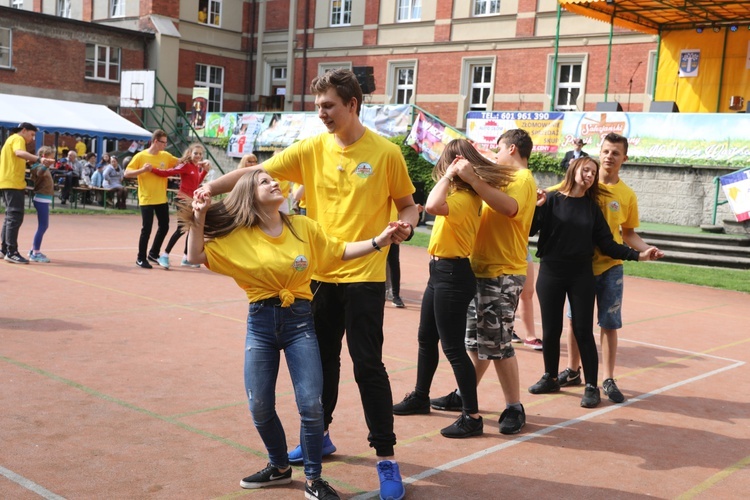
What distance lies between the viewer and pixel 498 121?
2364 cm

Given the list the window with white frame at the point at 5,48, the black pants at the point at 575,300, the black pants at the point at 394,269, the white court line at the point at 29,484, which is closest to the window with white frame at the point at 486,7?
the window with white frame at the point at 5,48

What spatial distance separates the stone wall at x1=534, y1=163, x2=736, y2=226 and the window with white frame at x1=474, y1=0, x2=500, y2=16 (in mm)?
12627

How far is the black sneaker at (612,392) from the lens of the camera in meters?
6.19

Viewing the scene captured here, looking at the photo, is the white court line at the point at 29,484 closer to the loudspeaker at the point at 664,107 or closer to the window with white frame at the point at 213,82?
the loudspeaker at the point at 664,107

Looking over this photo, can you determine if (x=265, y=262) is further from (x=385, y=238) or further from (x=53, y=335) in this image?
(x=53, y=335)

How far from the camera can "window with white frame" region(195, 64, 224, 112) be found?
39.1 meters

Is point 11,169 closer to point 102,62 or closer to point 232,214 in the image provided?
point 232,214

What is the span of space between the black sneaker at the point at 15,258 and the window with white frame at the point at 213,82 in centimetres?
2874

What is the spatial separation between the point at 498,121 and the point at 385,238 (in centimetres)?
2035

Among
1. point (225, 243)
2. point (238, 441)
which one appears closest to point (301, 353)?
point (225, 243)

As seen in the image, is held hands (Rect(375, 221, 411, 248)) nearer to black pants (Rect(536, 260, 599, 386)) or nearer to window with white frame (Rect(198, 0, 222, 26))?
black pants (Rect(536, 260, 599, 386))

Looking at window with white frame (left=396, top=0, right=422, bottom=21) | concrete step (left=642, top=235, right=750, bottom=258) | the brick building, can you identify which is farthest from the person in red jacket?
window with white frame (left=396, top=0, right=422, bottom=21)

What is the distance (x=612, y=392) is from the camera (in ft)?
20.4

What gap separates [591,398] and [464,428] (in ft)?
4.60
